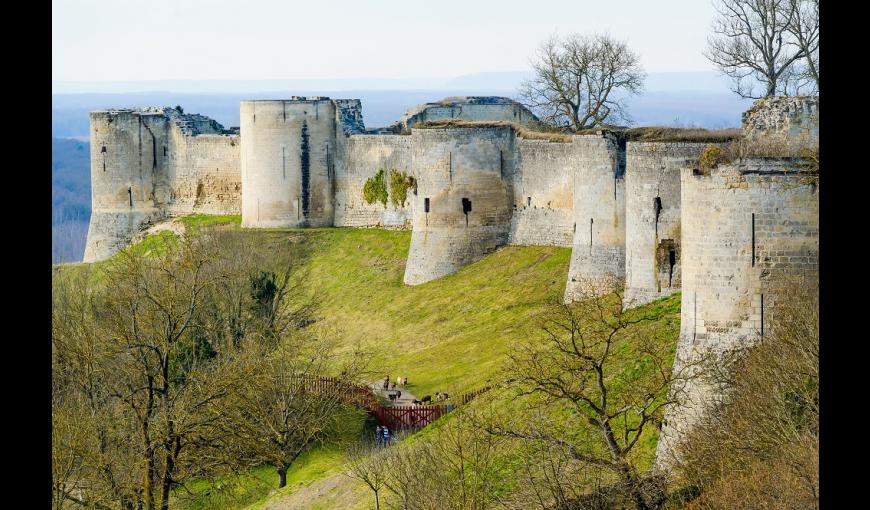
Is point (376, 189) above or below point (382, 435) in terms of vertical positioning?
above

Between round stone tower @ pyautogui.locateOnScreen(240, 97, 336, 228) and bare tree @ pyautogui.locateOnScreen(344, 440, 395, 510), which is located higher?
round stone tower @ pyautogui.locateOnScreen(240, 97, 336, 228)

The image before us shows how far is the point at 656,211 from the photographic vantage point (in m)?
23.9

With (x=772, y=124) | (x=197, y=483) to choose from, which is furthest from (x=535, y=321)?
(x=772, y=124)

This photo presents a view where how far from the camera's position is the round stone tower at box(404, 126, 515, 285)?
36.2m

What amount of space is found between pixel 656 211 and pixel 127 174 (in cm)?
2920

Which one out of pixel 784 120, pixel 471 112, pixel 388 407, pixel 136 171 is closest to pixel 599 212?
pixel 388 407

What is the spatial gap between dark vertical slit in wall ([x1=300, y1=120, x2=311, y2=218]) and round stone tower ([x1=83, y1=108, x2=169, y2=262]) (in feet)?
25.1

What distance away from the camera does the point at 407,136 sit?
41969 mm

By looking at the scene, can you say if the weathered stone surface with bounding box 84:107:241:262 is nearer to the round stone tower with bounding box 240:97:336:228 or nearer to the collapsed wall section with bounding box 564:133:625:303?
the round stone tower with bounding box 240:97:336:228

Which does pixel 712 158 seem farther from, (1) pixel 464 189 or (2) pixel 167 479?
(1) pixel 464 189

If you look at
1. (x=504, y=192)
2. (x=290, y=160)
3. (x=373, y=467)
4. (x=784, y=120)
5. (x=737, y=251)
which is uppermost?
(x=784, y=120)

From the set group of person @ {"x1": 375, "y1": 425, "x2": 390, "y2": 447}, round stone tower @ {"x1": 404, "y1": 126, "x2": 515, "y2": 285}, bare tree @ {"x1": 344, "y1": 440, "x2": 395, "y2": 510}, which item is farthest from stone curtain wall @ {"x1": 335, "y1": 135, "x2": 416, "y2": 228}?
bare tree @ {"x1": 344, "y1": 440, "x2": 395, "y2": 510}

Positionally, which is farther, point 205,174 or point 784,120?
point 205,174
